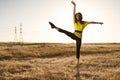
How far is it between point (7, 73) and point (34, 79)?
273cm

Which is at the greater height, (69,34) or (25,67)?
(69,34)

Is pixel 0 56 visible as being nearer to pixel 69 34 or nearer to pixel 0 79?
pixel 0 79

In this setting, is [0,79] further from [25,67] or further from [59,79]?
[25,67]

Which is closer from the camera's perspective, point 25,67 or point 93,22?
point 93,22

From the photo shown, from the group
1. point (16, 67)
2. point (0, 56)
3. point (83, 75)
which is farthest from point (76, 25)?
point (0, 56)

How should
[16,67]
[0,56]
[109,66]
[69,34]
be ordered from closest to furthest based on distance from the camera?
[69,34] < [16,67] < [109,66] < [0,56]

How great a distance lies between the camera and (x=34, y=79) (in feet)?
56.3

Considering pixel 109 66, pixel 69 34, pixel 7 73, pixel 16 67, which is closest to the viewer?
pixel 69 34

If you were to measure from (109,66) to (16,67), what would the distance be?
24.6 feet

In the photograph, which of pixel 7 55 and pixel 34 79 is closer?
pixel 34 79

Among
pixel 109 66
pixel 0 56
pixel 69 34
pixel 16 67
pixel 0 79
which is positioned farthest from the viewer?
pixel 0 56

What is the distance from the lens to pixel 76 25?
12352 millimetres

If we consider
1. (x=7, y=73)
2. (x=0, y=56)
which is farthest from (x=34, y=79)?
(x=0, y=56)

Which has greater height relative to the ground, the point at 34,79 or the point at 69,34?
the point at 69,34
